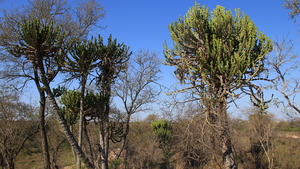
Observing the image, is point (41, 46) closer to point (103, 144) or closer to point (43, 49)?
point (43, 49)

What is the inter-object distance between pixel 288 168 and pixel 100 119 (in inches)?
528

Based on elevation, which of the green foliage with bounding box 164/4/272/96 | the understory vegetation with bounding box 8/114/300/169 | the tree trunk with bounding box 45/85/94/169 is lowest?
the understory vegetation with bounding box 8/114/300/169

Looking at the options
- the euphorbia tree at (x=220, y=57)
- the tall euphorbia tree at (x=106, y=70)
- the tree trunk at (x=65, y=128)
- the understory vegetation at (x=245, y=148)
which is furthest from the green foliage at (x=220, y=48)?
the understory vegetation at (x=245, y=148)

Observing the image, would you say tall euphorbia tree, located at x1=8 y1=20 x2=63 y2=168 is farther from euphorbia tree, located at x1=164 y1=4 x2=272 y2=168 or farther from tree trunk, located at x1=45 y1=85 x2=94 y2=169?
euphorbia tree, located at x1=164 y1=4 x2=272 y2=168

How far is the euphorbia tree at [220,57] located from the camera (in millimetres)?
7703

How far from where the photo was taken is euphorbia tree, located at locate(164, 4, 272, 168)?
25.3ft

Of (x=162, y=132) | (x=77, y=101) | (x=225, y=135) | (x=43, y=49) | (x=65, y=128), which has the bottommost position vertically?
(x=162, y=132)

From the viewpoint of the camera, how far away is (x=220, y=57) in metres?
7.82

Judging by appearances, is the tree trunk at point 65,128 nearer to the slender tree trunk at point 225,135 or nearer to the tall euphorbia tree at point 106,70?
the tall euphorbia tree at point 106,70

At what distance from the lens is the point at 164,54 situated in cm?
974

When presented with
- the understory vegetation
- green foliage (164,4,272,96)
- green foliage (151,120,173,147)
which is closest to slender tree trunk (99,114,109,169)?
→ the understory vegetation

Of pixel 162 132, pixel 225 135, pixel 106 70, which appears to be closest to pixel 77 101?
pixel 106 70

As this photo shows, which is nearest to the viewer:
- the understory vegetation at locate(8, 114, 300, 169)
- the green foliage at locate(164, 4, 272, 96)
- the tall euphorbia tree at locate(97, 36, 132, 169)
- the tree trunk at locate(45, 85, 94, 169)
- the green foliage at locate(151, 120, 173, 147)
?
the green foliage at locate(164, 4, 272, 96)

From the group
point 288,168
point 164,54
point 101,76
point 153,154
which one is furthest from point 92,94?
point 288,168
